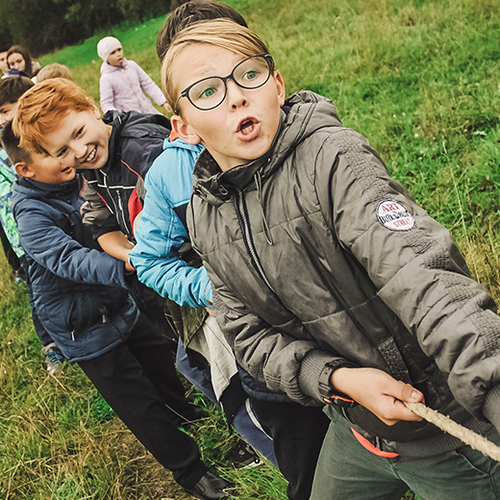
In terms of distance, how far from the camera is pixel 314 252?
1.23 m

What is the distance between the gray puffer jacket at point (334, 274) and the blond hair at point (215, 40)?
19 centimetres

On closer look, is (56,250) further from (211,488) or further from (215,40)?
A: (215,40)

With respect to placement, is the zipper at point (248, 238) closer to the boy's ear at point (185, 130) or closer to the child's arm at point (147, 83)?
the boy's ear at point (185, 130)

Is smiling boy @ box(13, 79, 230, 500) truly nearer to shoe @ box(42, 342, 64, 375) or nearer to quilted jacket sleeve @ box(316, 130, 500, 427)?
quilted jacket sleeve @ box(316, 130, 500, 427)

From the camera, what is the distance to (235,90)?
50.0 inches

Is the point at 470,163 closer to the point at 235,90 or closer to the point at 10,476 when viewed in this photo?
the point at 235,90

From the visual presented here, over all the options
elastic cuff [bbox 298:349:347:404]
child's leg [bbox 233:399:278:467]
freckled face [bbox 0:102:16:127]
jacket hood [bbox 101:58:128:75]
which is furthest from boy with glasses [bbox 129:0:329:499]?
jacket hood [bbox 101:58:128:75]

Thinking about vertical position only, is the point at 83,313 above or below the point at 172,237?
below

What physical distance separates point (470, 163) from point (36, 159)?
3011 millimetres

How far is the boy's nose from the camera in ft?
4.13

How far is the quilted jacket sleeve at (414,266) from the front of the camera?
2.85 feet

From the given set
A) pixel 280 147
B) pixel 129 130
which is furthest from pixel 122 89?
pixel 280 147

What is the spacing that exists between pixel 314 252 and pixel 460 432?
1.66 ft

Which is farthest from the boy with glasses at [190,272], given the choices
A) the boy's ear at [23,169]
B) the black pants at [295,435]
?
the boy's ear at [23,169]
